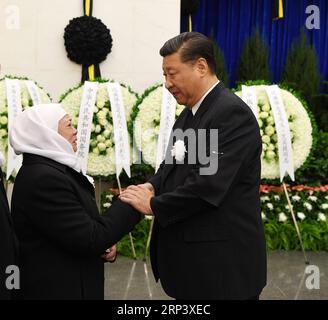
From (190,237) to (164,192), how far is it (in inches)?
10.2

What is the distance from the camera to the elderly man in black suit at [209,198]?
2180 mm

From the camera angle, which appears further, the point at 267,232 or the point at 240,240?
the point at 267,232

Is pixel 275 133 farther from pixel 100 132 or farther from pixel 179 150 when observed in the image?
pixel 179 150

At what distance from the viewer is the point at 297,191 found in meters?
5.88

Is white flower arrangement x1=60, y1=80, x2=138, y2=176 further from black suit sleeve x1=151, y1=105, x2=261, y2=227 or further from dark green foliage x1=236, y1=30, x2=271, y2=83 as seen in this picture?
dark green foliage x1=236, y1=30, x2=271, y2=83

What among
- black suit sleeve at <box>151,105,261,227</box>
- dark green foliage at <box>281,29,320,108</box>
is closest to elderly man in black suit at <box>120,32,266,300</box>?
black suit sleeve at <box>151,105,261,227</box>

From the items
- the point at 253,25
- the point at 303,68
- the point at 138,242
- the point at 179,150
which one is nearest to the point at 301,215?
the point at 138,242

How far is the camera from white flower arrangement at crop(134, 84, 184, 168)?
15.6ft

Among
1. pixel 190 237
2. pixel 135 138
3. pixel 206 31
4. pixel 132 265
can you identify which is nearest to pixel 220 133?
pixel 190 237

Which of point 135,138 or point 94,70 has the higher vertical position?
point 94,70

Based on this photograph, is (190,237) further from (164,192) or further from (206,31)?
(206,31)

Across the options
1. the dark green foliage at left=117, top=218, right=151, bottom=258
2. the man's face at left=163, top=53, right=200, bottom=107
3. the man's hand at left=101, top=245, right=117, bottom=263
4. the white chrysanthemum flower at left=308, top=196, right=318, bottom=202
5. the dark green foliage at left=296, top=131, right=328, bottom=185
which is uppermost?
the man's face at left=163, top=53, right=200, bottom=107

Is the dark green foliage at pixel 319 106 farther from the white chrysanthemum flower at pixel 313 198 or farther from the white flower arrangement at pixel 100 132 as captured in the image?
the white flower arrangement at pixel 100 132

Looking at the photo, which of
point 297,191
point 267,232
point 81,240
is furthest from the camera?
point 297,191
